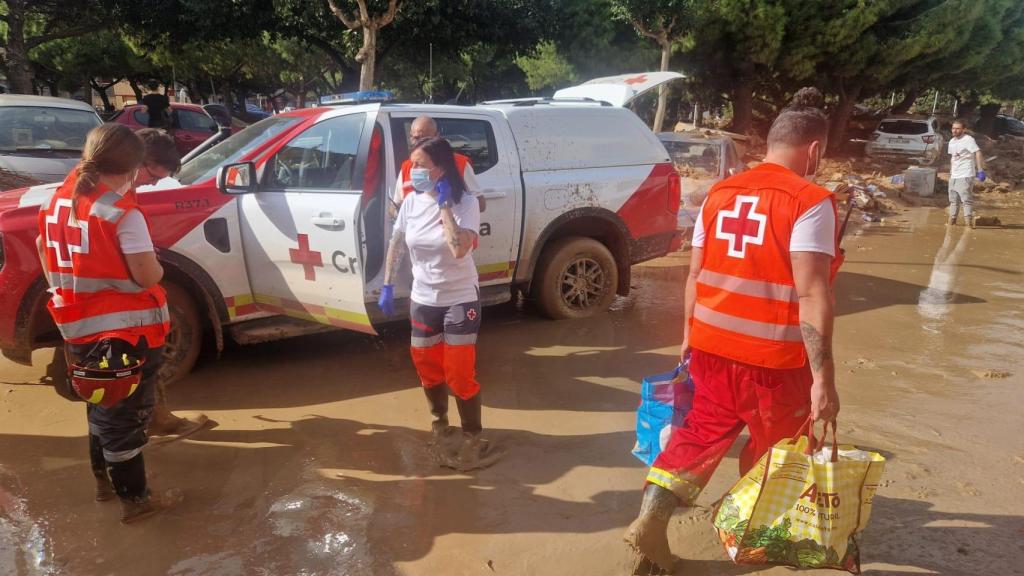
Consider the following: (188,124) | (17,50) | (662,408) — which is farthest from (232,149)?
(17,50)

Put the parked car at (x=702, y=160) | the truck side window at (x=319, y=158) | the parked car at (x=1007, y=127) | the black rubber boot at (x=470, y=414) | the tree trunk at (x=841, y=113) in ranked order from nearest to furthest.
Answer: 1. the black rubber boot at (x=470, y=414)
2. the truck side window at (x=319, y=158)
3. the parked car at (x=702, y=160)
4. the tree trunk at (x=841, y=113)
5. the parked car at (x=1007, y=127)

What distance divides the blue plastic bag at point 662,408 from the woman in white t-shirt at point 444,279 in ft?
3.33

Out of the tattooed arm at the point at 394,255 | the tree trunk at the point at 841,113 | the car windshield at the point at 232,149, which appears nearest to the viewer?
the tattooed arm at the point at 394,255

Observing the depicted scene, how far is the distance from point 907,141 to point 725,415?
2385 cm

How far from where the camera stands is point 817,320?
250 cm

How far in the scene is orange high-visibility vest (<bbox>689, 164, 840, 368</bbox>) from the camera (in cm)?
258

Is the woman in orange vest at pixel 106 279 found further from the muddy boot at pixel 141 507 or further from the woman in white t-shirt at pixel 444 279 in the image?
the woman in white t-shirt at pixel 444 279

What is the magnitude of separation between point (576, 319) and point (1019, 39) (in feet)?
87.7

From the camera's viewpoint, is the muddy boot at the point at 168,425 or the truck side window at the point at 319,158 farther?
the truck side window at the point at 319,158

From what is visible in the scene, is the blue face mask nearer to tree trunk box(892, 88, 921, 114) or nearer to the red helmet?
the red helmet

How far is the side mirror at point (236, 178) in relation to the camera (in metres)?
4.80

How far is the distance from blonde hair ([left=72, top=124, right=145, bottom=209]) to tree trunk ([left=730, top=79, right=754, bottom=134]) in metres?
22.9

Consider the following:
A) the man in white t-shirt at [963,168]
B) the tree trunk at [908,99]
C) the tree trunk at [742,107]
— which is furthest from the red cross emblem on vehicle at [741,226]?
the tree trunk at [908,99]

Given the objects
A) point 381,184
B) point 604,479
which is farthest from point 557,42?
point 604,479
